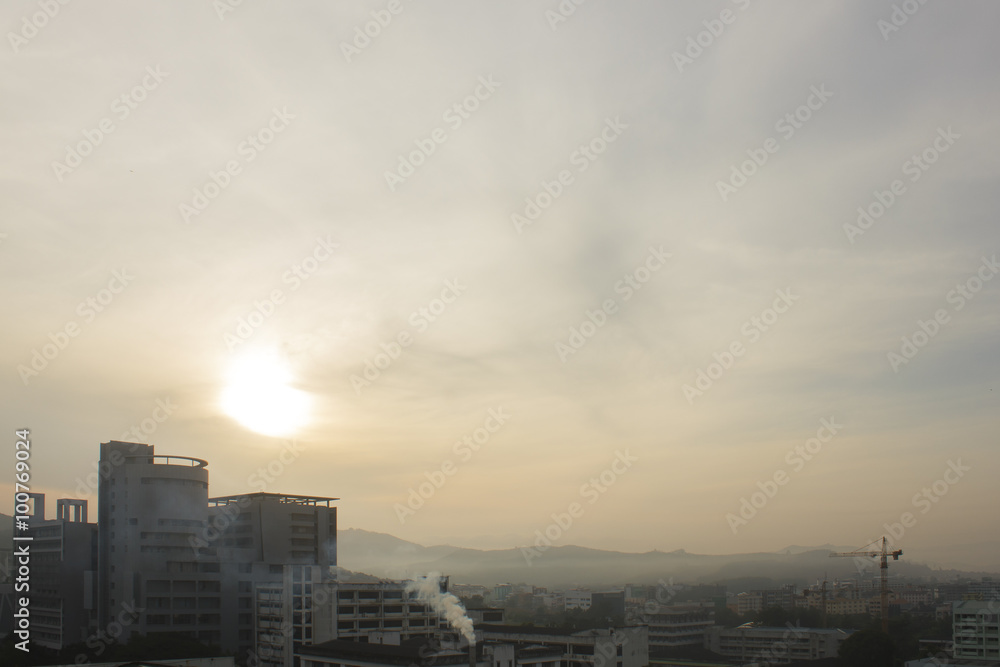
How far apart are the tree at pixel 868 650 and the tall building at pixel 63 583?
5598 cm

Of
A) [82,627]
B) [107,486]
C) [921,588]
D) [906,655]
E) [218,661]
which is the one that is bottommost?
[921,588]

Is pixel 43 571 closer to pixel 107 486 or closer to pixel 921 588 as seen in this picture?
pixel 107 486

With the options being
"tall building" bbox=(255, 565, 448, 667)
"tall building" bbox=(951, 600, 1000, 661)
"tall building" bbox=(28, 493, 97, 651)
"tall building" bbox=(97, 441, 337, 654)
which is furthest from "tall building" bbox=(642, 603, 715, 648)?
"tall building" bbox=(28, 493, 97, 651)

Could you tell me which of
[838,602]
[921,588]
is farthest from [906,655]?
[921,588]

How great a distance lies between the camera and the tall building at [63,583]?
61.6 metres

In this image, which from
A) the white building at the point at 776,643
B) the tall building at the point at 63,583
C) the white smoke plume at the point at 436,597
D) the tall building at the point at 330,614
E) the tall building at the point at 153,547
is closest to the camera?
the white smoke plume at the point at 436,597

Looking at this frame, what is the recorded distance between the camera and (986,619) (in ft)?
206

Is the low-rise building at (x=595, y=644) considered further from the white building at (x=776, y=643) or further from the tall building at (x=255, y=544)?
the white building at (x=776, y=643)

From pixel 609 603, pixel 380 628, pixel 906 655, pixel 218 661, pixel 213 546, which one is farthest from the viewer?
pixel 609 603

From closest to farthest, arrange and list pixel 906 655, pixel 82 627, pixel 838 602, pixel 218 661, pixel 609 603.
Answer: pixel 218 661 → pixel 82 627 → pixel 906 655 → pixel 609 603 → pixel 838 602

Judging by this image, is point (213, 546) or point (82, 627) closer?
point (82, 627)

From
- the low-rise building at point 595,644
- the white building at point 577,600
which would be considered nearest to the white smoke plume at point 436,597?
the low-rise building at point 595,644

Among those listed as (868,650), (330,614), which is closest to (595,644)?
(330,614)

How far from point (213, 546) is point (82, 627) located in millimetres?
10725
